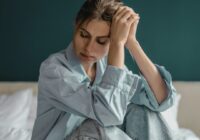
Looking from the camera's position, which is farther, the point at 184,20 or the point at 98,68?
the point at 184,20

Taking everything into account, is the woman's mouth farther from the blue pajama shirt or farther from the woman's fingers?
the woman's fingers

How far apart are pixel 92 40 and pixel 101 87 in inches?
7.1

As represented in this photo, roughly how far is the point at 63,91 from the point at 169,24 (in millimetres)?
1700

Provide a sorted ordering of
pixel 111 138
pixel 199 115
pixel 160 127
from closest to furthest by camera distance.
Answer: pixel 111 138 → pixel 160 127 → pixel 199 115

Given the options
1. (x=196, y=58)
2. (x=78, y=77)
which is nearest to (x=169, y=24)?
(x=196, y=58)

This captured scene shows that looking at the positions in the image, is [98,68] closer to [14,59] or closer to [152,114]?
[152,114]

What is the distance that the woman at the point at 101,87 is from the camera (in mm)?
1118

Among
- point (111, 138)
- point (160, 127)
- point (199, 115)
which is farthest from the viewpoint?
point (199, 115)

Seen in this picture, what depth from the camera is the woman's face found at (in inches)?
47.0

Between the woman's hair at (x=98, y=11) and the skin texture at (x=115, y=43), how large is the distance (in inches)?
0.6

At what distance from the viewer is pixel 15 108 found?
96.4 inches

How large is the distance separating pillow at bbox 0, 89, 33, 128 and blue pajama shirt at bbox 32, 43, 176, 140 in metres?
1.07

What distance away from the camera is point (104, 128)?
113 cm

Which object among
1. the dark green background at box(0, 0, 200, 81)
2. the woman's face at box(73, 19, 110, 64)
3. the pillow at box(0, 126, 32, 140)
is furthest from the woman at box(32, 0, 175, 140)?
the dark green background at box(0, 0, 200, 81)
